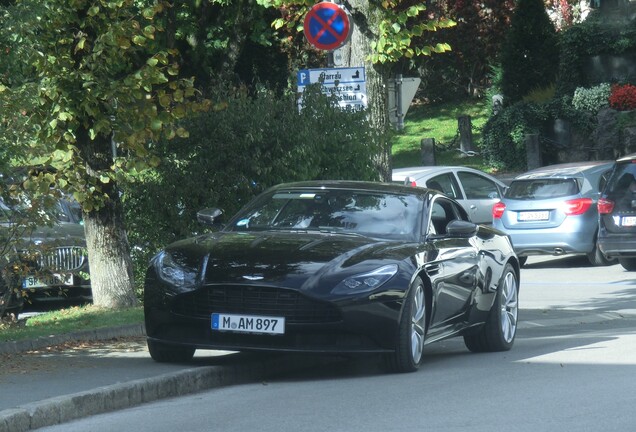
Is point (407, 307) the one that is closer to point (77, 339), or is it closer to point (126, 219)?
point (77, 339)

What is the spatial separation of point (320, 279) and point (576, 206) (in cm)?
1208

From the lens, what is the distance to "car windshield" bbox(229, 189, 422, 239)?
10.7 meters

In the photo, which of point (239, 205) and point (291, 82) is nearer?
point (239, 205)

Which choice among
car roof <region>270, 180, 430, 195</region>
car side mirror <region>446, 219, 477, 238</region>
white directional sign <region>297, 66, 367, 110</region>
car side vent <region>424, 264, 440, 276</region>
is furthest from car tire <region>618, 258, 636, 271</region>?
car side vent <region>424, 264, 440, 276</region>

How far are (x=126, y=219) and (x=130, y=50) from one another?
285cm

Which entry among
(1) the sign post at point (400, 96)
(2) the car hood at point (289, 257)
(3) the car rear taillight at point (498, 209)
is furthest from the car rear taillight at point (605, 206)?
(2) the car hood at point (289, 257)

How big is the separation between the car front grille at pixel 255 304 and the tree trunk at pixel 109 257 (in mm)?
3984

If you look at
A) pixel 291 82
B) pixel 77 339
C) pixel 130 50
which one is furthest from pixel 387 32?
pixel 77 339

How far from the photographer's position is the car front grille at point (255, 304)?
31.0 feet

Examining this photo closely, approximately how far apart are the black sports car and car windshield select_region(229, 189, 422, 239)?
0.01 meters

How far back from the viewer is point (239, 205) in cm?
1498

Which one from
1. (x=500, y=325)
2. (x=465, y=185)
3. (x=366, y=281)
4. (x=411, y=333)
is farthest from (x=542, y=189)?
(x=366, y=281)

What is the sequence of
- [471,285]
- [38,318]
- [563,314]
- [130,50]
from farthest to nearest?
[563,314]
[38,318]
[130,50]
[471,285]

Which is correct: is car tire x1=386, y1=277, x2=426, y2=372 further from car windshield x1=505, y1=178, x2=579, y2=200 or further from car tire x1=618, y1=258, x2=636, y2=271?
car windshield x1=505, y1=178, x2=579, y2=200
